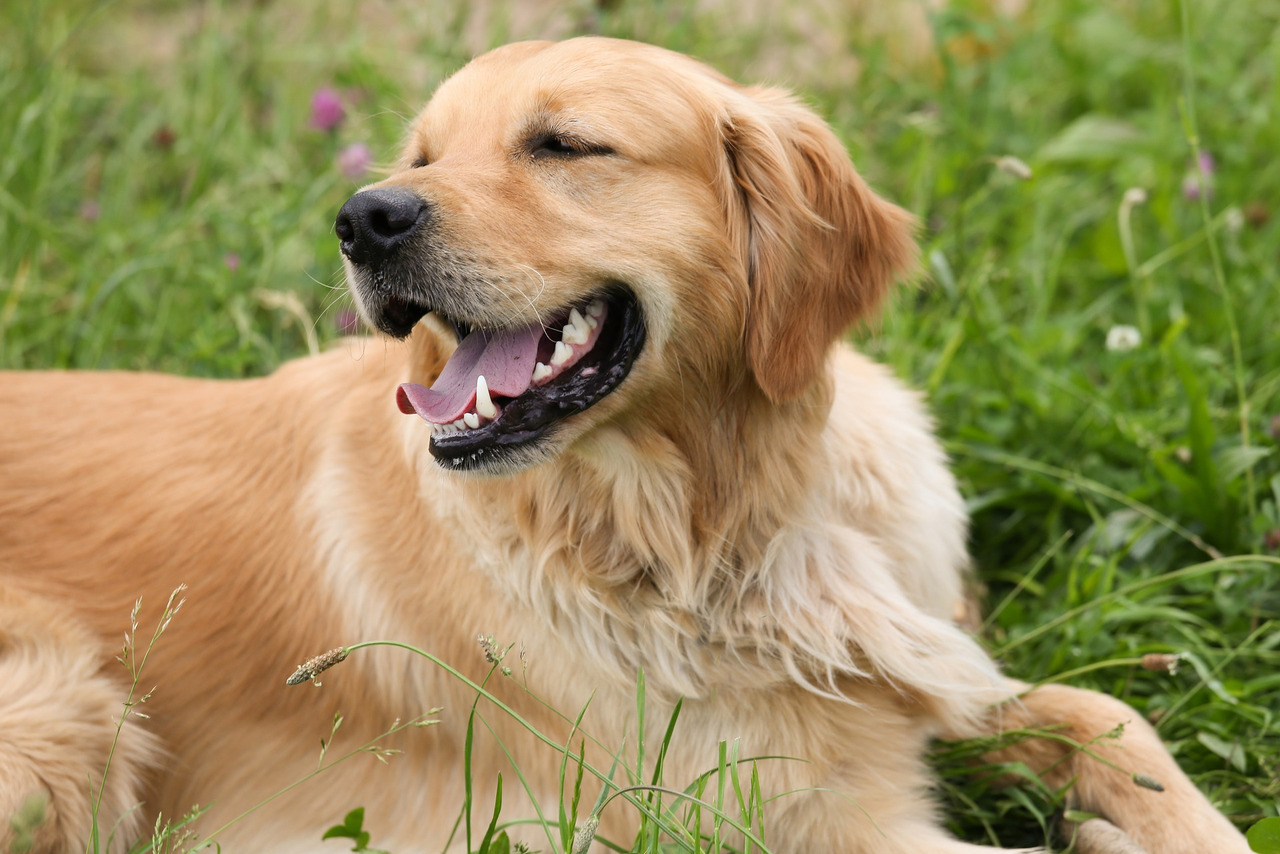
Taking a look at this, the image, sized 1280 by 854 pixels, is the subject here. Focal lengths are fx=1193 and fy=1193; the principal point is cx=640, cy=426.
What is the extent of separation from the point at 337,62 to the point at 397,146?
2945 mm

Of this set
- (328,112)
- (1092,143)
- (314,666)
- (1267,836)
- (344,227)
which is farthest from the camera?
(1092,143)

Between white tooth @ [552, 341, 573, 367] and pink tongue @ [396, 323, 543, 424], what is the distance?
1.9 inches

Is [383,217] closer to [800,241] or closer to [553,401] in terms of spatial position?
[553,401]

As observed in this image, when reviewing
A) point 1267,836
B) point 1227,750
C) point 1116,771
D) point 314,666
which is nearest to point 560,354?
point 314,666

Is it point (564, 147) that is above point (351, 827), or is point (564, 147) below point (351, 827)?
above

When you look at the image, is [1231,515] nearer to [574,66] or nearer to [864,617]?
[864,617]

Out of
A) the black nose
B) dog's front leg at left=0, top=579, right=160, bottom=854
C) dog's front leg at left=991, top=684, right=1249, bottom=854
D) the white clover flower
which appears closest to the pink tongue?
the black nose

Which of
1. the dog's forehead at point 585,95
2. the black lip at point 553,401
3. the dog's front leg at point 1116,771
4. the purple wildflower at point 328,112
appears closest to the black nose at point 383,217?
the dog's forehead at point 585,95

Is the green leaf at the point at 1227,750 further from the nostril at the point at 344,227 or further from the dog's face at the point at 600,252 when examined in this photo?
the nostril at the point at 344,227

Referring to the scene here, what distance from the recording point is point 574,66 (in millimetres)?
2451

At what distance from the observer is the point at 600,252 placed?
2.35 m

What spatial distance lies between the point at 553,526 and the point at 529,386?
0.34 metres

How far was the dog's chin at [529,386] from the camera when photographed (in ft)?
7.82

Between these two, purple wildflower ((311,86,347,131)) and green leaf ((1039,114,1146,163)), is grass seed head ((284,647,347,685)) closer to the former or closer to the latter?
purple wildflower ((311,86,347,131))
